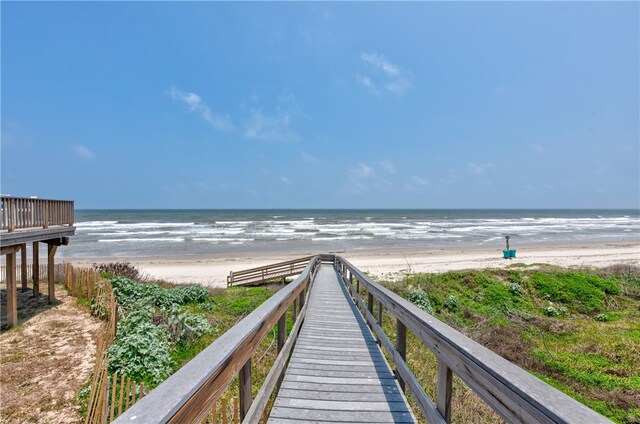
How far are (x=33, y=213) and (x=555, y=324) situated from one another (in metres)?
16.4

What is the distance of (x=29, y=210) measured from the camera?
9.80 metres

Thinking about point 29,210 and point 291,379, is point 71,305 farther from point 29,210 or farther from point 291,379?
point 291,379

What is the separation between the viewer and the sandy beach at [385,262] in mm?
19922

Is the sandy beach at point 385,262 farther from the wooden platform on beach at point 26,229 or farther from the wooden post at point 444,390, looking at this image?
the wooden post at point 444,390

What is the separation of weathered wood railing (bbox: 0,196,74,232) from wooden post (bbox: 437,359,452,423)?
1152cm

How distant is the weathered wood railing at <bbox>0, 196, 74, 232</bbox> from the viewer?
8.82m

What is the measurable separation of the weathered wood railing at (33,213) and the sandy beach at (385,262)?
7298 mm

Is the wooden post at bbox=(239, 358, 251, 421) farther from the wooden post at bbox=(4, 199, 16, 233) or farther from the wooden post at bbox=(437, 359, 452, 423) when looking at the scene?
the wooden post at bbox=(4, 199, 16, 233)

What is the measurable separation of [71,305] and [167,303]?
3560 mm

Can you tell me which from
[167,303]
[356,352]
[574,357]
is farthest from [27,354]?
[574,357]

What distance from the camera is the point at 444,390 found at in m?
2.27

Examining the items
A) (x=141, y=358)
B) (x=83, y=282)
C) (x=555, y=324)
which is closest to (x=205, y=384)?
(x=141, y=358)

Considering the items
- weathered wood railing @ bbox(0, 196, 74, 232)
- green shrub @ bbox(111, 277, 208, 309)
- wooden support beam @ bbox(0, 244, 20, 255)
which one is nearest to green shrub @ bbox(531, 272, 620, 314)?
green shrub @ bbox(111, 277, 208, 309)

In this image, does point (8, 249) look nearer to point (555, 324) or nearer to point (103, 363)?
point (103, 363)
